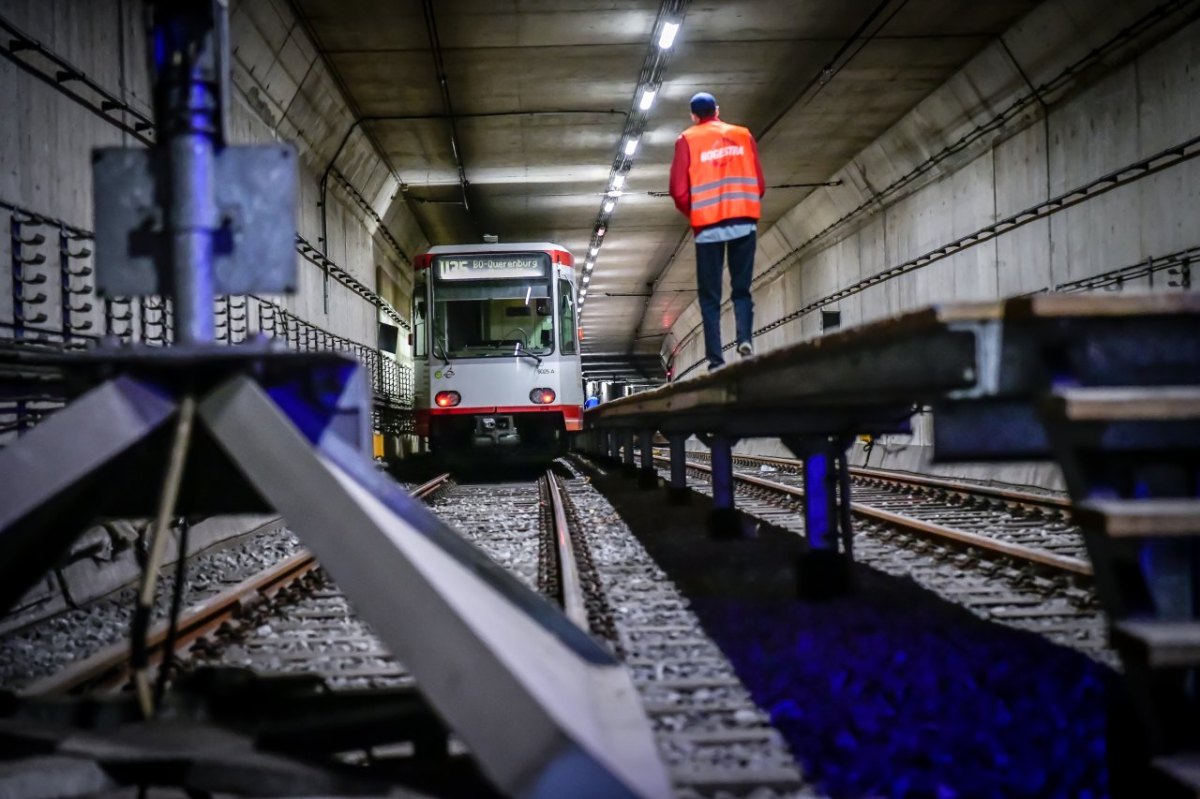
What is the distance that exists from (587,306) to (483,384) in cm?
2526

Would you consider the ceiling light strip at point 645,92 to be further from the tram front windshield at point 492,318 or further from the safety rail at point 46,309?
the safety rail at point 46,309

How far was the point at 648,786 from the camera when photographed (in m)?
1.71

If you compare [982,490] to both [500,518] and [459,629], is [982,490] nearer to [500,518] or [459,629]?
[500,518]

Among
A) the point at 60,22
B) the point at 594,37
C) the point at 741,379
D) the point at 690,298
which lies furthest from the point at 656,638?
the point at 690,298

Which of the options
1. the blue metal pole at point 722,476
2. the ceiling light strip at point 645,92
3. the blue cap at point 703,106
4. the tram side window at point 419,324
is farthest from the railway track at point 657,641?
the ceiling light strip at point 645,92

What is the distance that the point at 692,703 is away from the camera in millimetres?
3184

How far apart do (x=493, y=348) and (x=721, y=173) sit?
24.3 ft

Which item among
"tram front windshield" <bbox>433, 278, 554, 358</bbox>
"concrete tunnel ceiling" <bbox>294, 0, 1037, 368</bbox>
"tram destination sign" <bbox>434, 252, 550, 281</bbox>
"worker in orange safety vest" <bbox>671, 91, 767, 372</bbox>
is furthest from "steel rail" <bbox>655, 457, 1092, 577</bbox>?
"concrete tunnel ceiling" <bbox>294, 0, 1037, 368</bbox>

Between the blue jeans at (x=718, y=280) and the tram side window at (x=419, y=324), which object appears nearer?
the blue jeans at (x=718, y=280)

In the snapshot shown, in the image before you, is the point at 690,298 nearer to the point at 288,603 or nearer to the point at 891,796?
the point at 288,603

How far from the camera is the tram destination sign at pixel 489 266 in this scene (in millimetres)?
13820

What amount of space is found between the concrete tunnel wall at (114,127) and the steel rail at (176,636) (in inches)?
37.4

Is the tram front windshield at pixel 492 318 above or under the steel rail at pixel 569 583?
above

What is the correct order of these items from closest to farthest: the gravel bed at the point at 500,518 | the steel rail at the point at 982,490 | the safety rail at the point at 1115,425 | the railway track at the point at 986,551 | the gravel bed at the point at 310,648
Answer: the safety rail at the point at 1115,425 < the gravel bed at the point at 310,648 < the railway track at the point at 986,551 < the gravel bed at the point at 500,518 < the steel rail at the point at 982,490
